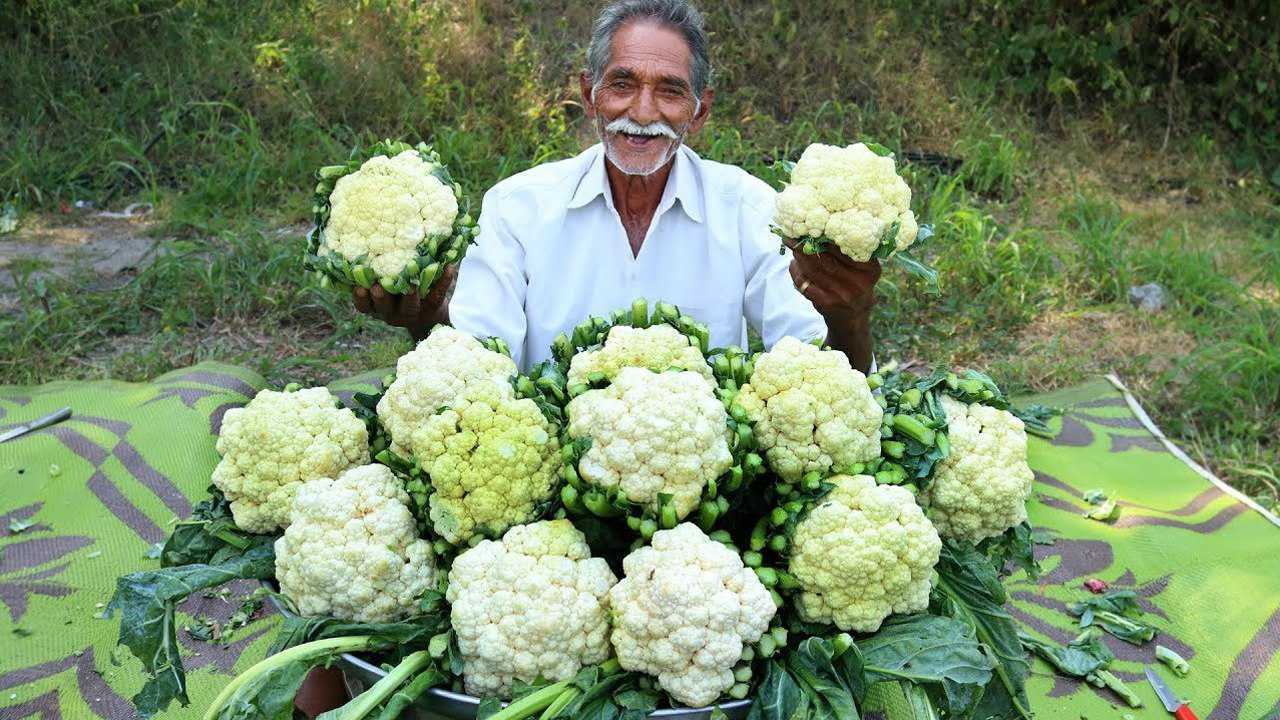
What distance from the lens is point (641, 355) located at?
5.68 ft

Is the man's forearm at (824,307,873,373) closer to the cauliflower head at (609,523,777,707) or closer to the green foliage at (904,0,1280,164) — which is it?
the cauliflower head at (609,523,777,707)

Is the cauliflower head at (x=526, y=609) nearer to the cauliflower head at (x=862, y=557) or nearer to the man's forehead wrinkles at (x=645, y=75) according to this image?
the cauliflower head at (x=862, y=557)

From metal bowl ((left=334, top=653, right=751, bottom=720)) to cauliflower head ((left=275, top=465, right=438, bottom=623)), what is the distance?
0.07 m

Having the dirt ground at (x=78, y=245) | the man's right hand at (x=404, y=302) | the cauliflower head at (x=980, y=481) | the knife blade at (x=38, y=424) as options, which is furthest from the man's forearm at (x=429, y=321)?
the dirt ground at (x=78, y=245)

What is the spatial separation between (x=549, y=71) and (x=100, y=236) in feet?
8.55

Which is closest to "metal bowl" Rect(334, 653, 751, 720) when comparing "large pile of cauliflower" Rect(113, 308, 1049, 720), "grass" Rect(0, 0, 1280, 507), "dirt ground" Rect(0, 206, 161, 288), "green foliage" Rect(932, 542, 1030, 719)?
"large pile of cauliflower" Rect(113, 308, 1049, 720)

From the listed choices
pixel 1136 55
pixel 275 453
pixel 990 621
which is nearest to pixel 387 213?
pixel 275 453

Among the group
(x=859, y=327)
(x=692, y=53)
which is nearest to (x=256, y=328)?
(x=692, y=53)

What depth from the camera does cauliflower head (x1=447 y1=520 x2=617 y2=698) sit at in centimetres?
145

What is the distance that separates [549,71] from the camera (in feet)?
20.2

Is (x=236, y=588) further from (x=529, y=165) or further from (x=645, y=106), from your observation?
(x=529, y=165)

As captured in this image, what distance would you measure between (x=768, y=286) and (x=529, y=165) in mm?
3095

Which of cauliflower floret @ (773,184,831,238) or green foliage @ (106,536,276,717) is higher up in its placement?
cauliflower floret @ (773,184,831,238)

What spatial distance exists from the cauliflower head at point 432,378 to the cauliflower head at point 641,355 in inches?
5.4
